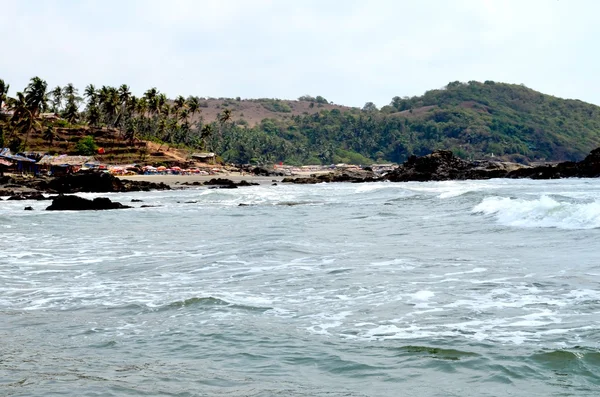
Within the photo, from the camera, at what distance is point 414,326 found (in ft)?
26.3

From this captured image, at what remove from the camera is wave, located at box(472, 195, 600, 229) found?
18766mm

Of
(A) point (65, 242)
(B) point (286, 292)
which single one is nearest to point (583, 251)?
(B) point (286, 292)

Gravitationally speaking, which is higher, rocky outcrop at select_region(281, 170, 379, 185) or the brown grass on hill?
the brown grass on hill

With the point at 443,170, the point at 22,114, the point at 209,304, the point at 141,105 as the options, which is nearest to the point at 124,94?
the point at 141,105

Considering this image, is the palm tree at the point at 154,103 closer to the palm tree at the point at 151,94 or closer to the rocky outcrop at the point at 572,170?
the palm tree at the point at 151,94

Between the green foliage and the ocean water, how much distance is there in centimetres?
7824

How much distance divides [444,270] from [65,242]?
37.5 ft

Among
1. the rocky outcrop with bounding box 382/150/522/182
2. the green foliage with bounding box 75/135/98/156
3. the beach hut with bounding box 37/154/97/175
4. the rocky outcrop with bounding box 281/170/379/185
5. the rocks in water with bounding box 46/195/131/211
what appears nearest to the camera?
the rocks in water with bounding box 46/195/131/211

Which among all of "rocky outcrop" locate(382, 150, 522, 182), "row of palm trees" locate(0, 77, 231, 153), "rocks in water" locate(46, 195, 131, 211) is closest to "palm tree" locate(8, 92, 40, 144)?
"row of palm trees" locate(0, 77, 231, 153)

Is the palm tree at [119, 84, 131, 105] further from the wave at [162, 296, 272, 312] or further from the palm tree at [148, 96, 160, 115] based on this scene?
the wave at [162, 296, 272, 312]

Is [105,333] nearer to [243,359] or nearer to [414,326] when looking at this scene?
[243,359]

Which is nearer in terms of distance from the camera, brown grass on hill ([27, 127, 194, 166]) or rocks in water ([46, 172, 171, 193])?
rocks in water ([46, 172, 171, 193])

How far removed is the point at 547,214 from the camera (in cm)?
2081

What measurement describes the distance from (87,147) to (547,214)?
8223 cm
